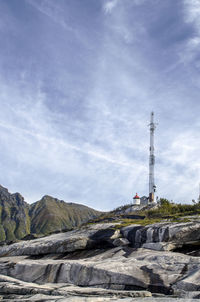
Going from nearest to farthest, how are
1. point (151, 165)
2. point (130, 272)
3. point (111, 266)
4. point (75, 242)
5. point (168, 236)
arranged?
point (130, 272)
point (111, 266)
point (168, 236)
point (75, 242)
point (151, 165)

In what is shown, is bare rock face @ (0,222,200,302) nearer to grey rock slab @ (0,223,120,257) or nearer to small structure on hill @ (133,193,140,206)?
grey rock slab @ (0,223,120,257)

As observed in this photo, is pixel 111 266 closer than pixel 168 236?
Yes

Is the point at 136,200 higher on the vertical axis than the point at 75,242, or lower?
higher

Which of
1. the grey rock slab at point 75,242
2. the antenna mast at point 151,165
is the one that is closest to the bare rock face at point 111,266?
the grey rock slab at point 75,242

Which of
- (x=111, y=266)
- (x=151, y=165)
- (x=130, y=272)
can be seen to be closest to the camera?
(x=130, y=272)

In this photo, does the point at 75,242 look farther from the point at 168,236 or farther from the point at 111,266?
the point at 168,236

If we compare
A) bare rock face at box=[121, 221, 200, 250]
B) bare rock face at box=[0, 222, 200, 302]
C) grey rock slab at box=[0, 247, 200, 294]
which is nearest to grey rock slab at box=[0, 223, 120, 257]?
bare rock face at box=[0, 222, 200, 302]

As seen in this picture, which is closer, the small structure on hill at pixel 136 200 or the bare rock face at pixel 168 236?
the bare rock face at pixel 168 236

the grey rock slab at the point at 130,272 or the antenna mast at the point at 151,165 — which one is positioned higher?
the antenna mast at the point at 151,165

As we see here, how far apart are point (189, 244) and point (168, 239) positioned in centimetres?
219

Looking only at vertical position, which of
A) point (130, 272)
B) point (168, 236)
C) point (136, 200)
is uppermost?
point (136, 200)

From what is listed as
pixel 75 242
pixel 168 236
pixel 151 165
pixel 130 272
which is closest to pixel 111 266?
pixel 130 272

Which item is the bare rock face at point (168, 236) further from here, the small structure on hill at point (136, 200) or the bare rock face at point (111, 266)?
the small structure on hill at point (136, 200)

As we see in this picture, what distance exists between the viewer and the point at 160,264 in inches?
984
